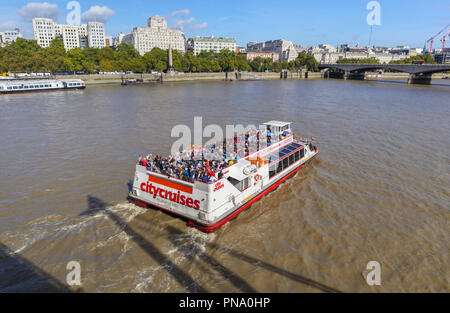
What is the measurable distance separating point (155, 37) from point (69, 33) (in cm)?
5549

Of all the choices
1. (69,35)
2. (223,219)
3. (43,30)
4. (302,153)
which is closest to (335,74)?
(302,153)

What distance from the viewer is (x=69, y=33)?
171500mm

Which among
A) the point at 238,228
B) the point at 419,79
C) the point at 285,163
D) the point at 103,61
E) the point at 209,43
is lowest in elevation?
the point at 238,228

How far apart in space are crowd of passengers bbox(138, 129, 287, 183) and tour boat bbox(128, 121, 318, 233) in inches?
9.2

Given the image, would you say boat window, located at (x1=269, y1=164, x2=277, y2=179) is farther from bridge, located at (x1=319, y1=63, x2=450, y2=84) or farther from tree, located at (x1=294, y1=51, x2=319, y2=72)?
tree, located at (x1=294, y1=51, x2=319, y2=72)

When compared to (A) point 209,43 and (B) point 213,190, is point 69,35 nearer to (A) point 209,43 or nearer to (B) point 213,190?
(A) point 209,43

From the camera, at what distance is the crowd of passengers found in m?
10.8

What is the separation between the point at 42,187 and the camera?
14164 mm

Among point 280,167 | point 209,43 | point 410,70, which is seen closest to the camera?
point 280,167

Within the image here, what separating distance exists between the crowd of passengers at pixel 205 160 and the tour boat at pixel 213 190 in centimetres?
23

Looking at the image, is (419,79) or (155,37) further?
(155,37)

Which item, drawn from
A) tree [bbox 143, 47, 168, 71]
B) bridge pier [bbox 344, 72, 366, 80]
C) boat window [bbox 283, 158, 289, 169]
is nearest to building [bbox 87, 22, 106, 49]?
tree [bbox 143, 47, 168, 71]

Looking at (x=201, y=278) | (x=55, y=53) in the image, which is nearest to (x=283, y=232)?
(x=201, y=278)
